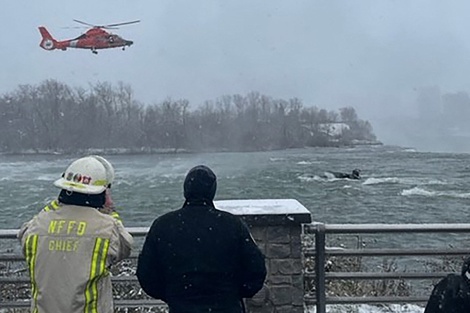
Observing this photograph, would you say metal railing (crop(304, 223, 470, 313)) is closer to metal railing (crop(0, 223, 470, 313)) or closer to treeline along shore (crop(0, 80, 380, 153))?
metal railing (crop(0, 223, 470, 313))

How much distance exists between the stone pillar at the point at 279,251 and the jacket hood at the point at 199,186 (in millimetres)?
1372

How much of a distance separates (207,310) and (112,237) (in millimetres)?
582

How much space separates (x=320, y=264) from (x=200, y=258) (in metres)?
1.93

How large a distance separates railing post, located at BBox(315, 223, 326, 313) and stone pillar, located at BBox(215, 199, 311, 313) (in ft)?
0.56

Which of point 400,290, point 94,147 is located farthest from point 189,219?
point 94,147

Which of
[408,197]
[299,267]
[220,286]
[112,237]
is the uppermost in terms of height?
[112,237]

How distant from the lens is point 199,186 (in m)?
2.63

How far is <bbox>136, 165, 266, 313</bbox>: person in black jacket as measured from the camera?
252 centimetres

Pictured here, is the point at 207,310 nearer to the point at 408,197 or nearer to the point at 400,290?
the point at 400,290

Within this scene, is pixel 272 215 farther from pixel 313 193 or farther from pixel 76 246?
pixel 313 193

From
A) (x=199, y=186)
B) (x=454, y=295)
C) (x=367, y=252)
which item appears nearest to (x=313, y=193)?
(x=367, y=252)

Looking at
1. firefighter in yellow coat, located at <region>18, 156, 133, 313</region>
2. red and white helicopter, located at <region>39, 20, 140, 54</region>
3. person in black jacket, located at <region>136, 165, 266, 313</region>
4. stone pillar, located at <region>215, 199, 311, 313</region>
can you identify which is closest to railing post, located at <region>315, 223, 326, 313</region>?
stone pillar, located at <region>215, 199, 311, 313</region>

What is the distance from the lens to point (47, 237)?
2.55 m

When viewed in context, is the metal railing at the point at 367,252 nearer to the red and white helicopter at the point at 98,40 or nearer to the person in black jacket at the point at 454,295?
the person in black jacket at the point at 454,295
